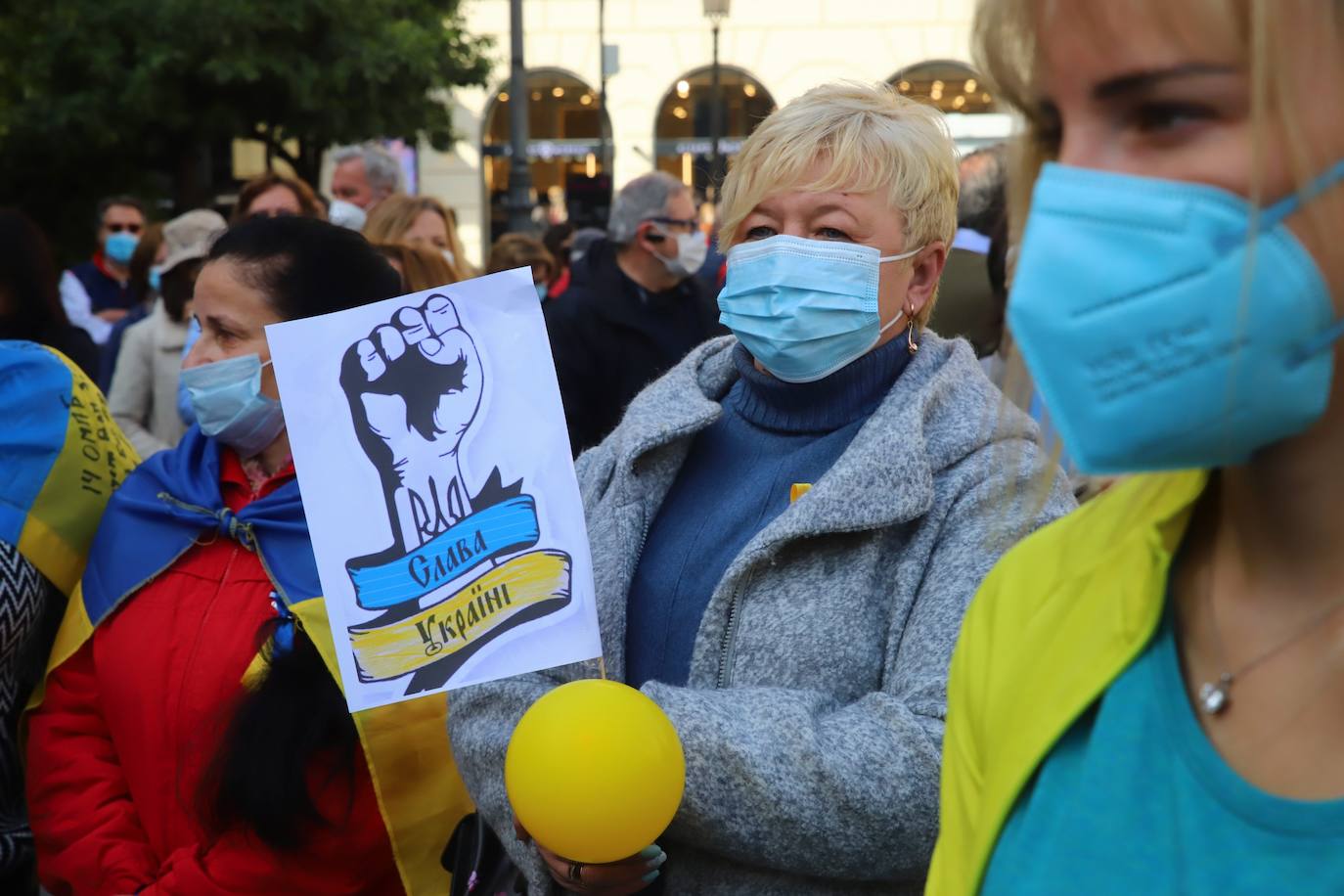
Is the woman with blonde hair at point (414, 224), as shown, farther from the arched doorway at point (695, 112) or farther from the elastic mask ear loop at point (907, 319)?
the arched doorway at point (695, 112)

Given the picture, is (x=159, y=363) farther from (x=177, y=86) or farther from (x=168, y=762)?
(x=177, y=86)

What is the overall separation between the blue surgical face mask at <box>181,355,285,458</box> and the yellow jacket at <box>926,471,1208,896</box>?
6.03 ft

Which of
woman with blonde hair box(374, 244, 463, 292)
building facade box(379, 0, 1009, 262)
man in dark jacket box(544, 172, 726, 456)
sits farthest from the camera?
building facade box(379, 0, 1009, 262)

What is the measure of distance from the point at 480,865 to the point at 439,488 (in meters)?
0.67

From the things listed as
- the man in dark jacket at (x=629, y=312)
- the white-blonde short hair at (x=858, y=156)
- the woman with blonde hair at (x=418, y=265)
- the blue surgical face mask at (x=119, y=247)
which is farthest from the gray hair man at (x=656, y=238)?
the blue surgical face mask at (x=119, y=247)

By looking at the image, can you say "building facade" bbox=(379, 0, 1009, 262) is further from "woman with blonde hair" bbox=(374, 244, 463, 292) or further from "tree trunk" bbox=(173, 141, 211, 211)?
"woman with blonde hair" bbox=(374, 244, 463, 292)

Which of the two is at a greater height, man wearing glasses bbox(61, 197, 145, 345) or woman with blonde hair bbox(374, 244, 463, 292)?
woman with blonde hair bbox(374, 244, 463, 292)

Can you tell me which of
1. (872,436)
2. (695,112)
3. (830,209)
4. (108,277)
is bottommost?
(695,112)

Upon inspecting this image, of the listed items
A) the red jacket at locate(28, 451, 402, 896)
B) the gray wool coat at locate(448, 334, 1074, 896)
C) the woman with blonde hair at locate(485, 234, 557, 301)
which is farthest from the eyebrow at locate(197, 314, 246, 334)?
the woman with blonde hair at locate(485, 234, 557, 301)

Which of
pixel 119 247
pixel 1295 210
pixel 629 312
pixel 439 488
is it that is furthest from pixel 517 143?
pixel 1295 210

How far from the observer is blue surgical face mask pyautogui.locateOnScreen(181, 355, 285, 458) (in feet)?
9.68

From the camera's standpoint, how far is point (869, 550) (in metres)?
2.29

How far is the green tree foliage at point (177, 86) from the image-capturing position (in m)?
16.9

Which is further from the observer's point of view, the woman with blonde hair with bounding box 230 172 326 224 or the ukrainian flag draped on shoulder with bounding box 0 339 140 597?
the woman with blonde hair with bounding box 230 172 326 224
